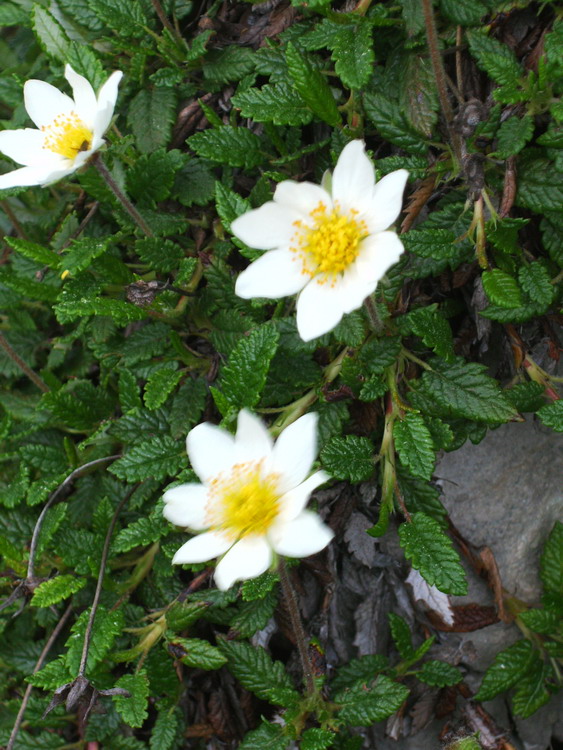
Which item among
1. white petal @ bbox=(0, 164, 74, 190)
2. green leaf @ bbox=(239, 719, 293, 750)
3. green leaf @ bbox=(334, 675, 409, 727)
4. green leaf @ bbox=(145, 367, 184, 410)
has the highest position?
white petal @ bbox=(0, 164, 74, 190)

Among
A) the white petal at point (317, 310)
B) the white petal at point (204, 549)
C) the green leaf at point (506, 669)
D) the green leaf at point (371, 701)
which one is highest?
the white petal at point (317, 310)

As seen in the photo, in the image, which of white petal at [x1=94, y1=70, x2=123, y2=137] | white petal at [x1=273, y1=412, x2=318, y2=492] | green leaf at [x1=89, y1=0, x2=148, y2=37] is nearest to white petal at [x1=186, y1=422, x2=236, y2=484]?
white petal at [x1=273, y1=412, x2=318, y2=492]

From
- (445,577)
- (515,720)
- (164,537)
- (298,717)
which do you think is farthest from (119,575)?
(515,720)

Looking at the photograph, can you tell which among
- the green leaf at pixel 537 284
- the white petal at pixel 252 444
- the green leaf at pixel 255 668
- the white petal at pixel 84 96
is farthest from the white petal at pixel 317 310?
the green leaf at pixel 255 668

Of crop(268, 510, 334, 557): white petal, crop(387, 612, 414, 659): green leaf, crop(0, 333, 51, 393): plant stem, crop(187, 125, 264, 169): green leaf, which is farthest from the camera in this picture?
crop(0, 333, 51, 393): plant stem

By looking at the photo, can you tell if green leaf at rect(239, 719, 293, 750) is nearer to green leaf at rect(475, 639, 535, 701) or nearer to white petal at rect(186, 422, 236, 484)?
green leaf at rect(475, 639, 535, 701)

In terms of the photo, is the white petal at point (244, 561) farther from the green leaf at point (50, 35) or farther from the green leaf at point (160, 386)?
the green leaf at point (50, 35)
